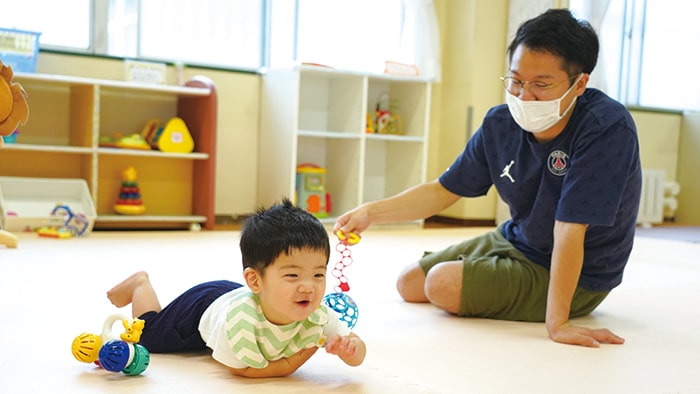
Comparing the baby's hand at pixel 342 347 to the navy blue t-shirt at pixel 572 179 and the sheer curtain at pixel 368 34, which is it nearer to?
the navy blue t-shirt at pixel 572 179

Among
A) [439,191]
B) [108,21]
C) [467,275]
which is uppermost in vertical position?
[108,21]

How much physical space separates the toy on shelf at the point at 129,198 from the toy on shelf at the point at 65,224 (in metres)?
0.36

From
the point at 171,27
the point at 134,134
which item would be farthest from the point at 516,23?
the point at 134,134

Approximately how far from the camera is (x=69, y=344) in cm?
142

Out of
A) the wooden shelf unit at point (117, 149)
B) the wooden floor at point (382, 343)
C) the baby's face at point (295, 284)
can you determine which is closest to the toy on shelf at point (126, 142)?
the wooden shelf unit at point (117, 149)

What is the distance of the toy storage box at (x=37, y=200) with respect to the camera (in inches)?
134

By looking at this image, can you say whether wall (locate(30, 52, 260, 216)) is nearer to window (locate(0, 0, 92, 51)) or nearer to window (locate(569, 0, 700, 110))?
window (locate(0, 0, 92, 51))

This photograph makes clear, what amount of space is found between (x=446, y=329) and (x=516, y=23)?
3440 millimetres

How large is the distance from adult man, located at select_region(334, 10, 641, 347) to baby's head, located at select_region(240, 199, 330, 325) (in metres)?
0.59

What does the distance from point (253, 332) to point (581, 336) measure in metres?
0.77

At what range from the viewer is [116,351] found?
3.87 ft

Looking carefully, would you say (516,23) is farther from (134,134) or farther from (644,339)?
(644,339)

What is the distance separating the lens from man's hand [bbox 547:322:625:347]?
157 centimetres

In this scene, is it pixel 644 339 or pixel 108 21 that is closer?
pixel 644 339
